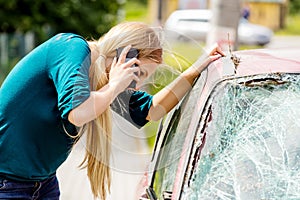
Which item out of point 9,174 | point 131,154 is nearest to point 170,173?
point 131,154

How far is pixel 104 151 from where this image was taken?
142 inches

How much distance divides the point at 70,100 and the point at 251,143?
0.74 m

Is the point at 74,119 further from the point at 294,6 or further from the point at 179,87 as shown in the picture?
the point at 294,6

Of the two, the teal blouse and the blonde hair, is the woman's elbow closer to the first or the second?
the teal blouse

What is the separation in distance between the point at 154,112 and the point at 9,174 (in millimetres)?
702

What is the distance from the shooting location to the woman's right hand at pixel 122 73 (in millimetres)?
3293

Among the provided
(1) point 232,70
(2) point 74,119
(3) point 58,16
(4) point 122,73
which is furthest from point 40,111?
(3) point 58,16

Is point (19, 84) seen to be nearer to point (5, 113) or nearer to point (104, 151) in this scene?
point (5, 113)

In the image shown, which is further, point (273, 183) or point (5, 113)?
point (5, 113)

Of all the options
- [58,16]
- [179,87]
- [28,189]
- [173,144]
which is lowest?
[58,16]

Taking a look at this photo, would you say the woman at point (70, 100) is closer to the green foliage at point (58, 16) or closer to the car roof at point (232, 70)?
the car roof at point (232, 70)

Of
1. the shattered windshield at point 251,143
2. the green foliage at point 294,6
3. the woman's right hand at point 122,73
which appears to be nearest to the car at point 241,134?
the shattered windshield at point 251,143

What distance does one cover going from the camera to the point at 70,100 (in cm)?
321

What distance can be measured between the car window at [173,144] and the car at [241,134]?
1 centimetres
